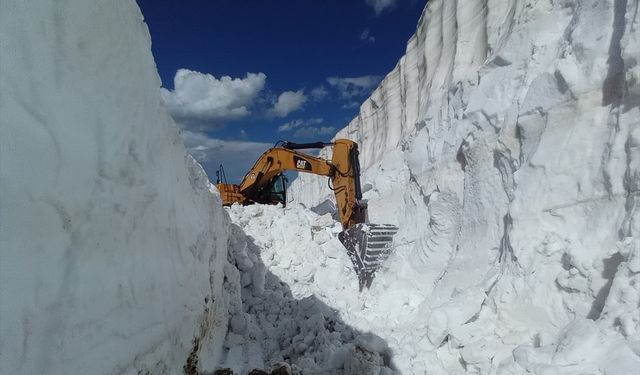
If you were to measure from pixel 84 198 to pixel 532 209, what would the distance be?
447cm

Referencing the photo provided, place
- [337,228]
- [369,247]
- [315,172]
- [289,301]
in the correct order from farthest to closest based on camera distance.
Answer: [337,228]
[315,172]
[369,247]
[289,301]

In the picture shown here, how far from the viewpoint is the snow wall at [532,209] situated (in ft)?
12.4

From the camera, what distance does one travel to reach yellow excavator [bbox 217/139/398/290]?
7852 millimetres

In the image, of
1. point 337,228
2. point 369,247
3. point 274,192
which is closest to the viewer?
point 369,247

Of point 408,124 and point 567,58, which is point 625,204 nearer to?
point 567,58

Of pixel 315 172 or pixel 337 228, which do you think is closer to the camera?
pixel 315 172

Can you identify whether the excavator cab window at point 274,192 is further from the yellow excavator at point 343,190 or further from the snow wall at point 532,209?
the snow wall at point 532,209

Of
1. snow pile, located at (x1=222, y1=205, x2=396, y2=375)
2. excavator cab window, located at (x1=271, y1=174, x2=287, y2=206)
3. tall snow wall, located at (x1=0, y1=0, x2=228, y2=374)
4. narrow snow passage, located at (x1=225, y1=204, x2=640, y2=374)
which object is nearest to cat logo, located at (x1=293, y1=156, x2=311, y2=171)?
snow pile, located at (x1=222, y1=205, x2=396, y2=375)

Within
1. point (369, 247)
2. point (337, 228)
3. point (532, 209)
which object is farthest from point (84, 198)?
point (337, 228)

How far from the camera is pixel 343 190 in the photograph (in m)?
8.66

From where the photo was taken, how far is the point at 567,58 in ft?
16.6

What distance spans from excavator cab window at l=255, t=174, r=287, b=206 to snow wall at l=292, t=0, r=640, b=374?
3.99 m

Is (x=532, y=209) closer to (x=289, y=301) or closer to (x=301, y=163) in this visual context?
(x=289, y=301)

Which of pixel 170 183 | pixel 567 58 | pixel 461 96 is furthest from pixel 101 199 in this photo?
pixel 461 96
